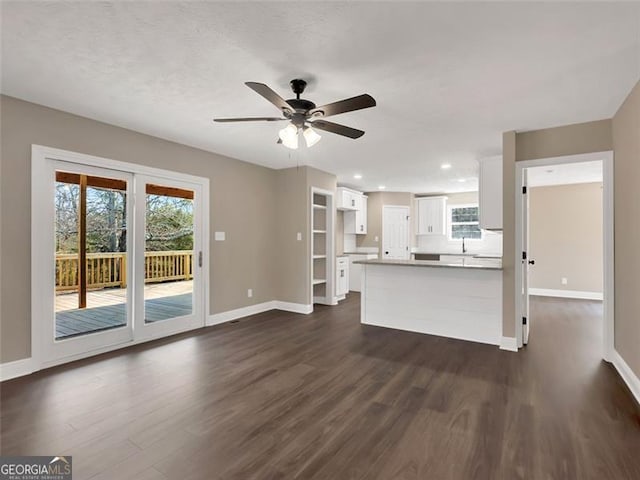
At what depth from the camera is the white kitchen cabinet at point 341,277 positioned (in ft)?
21.0

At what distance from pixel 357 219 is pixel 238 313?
387cm

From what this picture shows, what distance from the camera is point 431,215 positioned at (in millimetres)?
8359

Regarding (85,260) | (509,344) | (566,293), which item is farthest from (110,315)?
(566,293)

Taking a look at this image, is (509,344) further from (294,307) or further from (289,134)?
(289,134)

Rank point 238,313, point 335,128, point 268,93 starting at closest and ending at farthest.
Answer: point 268,93 < point 335,128 < point 238,313

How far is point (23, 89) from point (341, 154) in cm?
350

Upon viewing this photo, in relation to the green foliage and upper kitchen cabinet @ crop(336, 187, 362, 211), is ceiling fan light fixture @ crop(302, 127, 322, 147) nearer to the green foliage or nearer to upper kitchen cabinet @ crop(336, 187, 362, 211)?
the green foliage

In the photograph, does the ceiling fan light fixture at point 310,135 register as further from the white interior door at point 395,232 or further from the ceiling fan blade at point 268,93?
the white interior door at point 395,232

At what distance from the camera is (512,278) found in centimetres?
365

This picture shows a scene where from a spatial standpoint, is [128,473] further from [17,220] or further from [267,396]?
[17,220]

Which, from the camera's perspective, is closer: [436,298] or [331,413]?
[331,413]

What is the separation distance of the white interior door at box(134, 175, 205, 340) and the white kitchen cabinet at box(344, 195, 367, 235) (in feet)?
13.5

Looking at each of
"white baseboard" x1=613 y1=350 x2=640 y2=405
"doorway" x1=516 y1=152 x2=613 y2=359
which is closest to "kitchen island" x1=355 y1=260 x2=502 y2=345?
"white baseboard" x1=613 y1=350 x2=640 y2=405

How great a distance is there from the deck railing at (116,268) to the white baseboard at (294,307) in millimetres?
1790
